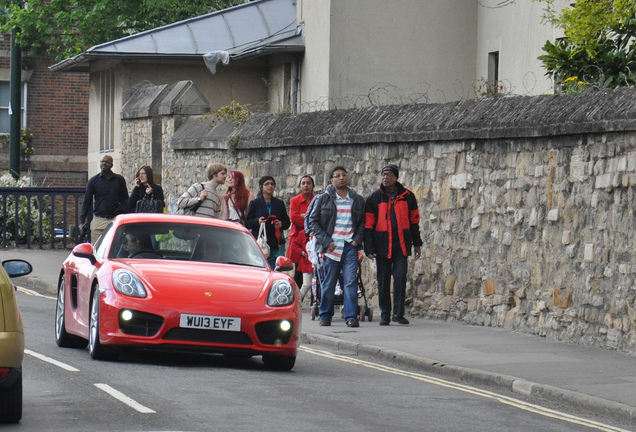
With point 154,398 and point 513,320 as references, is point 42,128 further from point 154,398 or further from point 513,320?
point 154,398

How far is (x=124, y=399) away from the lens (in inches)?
343

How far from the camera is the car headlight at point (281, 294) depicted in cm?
1093

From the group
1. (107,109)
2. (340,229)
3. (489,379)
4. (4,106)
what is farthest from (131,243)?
(4,106)

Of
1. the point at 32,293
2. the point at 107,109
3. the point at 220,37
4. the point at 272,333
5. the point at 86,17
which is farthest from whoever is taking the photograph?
the point at 86,17

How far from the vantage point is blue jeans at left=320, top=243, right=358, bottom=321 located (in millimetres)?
14969

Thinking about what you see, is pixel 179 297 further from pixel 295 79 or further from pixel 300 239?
pixel 295 79

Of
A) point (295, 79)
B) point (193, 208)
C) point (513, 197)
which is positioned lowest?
point (193, 208)

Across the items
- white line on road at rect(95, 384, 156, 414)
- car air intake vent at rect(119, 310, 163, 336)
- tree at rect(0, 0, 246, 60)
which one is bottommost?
white line on road at rect(95, 384, 156, 414)

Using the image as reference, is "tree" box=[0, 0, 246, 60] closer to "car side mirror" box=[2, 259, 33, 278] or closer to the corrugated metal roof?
the corrugated metal roof

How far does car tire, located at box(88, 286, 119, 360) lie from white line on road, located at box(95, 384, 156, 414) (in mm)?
1485

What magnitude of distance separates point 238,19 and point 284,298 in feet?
69.0

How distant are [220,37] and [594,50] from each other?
1531 centimetres

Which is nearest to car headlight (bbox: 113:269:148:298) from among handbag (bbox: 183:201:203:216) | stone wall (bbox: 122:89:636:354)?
stone wall (bbox: 122:89:636:354)

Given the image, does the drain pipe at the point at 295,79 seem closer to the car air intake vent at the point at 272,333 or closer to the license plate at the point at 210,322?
the car air intake vent at the point at 272,333
